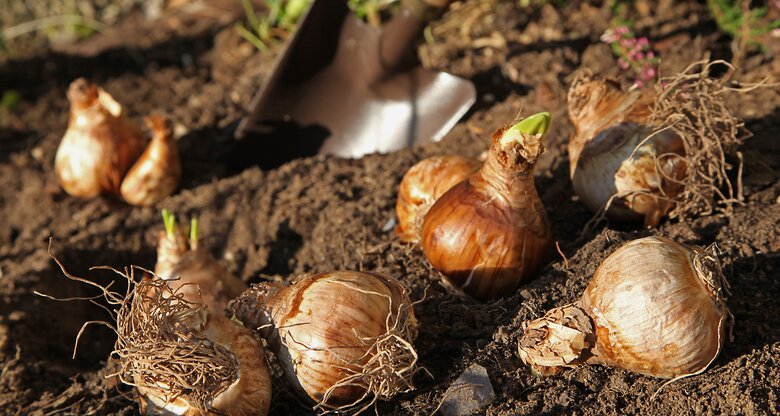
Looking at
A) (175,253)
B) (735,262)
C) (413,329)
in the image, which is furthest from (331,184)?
(735,262)

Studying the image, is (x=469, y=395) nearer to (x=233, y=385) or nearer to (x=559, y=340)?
(x=559, y=340)

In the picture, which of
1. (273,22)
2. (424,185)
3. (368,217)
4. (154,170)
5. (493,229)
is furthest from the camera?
(273,22)

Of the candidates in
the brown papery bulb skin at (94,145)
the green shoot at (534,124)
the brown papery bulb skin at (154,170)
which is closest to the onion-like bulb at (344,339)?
the green shoot at (534,124)

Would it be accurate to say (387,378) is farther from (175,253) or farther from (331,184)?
(331,184)

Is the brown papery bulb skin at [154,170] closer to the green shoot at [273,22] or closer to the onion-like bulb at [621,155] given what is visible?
the green shoot at [273,22]

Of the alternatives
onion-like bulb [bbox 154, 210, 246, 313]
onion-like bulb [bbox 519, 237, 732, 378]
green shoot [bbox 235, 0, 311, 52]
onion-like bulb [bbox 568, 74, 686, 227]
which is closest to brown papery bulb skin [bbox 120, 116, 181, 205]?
onion-like bulb [bbox 154, 210, 246, 313]

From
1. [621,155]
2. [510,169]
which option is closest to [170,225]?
[510,169]
